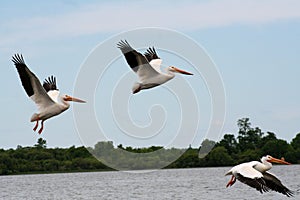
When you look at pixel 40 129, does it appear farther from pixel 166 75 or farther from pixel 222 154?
pixel 222 154

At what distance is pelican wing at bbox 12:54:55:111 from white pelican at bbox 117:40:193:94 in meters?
1.76

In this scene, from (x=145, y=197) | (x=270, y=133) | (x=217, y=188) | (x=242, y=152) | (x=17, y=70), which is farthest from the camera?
(x=270, y=133)

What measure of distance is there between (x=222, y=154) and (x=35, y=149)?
1962 cm

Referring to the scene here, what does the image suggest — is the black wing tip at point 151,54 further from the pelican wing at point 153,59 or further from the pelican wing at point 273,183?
the pelican wing at point 273,183

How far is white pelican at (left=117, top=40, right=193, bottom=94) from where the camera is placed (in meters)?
15.1

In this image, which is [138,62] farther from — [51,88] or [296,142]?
[296,142]

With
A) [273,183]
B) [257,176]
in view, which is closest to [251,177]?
[257,176]

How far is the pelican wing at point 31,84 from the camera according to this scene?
14666 mm

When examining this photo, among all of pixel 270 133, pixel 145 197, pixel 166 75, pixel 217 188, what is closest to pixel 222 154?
pixel 270 133

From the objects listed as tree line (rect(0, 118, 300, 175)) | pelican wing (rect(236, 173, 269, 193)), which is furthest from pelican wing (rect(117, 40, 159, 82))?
tree line (rect(0, 118, 300, 175))

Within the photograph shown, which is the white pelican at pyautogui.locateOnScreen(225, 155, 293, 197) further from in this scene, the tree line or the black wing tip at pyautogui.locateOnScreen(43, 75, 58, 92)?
the tree line

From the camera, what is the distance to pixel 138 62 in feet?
50.2

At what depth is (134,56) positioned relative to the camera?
15070mm

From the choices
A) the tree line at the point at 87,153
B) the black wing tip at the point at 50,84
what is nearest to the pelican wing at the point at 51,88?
the black wing tip at the point at 50,84
